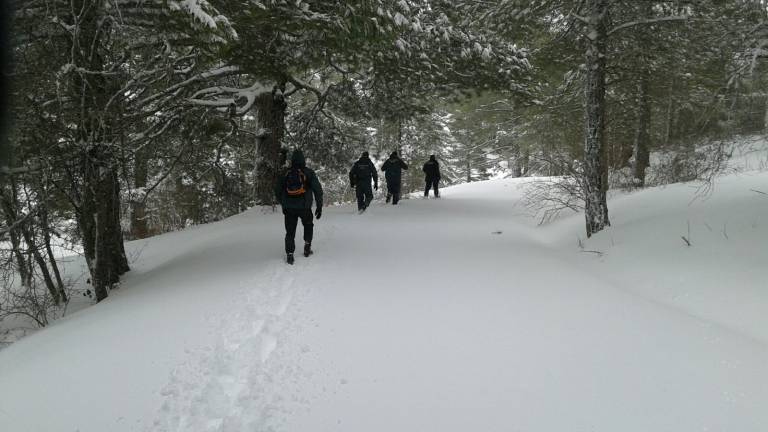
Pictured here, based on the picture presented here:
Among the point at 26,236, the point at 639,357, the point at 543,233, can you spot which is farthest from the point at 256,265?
the point at 543,233

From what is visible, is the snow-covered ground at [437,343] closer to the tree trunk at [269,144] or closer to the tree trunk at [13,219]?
the tree trunk at [13,219]

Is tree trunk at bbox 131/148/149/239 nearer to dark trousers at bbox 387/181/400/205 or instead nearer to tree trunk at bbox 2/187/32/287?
tree trunk at bbox 2/187/32/287

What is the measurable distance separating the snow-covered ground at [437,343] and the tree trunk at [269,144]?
5.40 meters

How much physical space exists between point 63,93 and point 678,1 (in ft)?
31.5

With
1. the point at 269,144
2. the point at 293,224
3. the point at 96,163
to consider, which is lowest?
the point at 293,224

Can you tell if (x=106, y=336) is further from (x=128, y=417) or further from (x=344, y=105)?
(x=344, y=105)

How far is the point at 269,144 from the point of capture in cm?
1305

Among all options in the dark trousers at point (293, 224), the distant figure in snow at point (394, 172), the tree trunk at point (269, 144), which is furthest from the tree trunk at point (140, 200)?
the distant figure in snow at point (394, 172)

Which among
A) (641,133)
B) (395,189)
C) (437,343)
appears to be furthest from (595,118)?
(641,133)

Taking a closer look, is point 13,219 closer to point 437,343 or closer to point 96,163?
point 96,163

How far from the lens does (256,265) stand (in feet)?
24.8

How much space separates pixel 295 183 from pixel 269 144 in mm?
5750

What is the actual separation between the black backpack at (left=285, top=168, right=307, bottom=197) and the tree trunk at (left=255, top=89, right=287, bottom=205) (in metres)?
5.53

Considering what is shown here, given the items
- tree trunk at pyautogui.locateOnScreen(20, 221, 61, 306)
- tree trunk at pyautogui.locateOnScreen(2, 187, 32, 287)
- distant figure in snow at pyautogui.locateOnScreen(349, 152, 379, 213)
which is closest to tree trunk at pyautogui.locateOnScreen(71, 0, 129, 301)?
tree trunk at pyautogui.locateOnScreen(20, 221, 61, 306)
